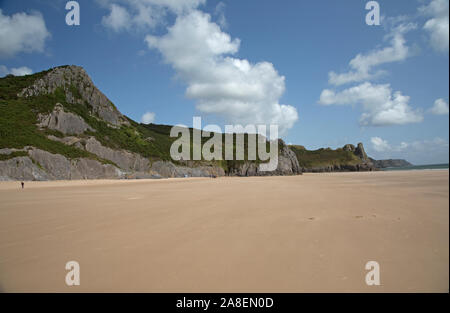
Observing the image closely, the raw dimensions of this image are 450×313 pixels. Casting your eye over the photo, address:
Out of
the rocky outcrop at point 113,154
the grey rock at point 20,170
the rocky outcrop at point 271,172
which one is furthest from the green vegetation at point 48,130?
the rocky outcrop at point 271,172

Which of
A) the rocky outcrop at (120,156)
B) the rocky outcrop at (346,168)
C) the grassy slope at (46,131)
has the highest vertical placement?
the grassy slope at (46,131)

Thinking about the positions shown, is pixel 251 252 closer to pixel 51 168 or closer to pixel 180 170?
pixel 51 168

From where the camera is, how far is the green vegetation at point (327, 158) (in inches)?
4867

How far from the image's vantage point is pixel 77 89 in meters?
67.2

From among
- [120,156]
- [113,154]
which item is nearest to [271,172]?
[120,156]

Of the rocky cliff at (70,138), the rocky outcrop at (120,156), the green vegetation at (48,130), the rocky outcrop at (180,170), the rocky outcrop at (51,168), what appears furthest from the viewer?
the rocky outcrop at (180,170)

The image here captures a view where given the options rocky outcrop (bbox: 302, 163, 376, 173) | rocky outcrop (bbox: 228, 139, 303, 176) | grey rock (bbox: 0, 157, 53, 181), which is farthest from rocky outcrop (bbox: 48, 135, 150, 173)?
rocky outcrop (bbox: 302, 163, 376, 173)

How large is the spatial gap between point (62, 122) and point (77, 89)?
21240 mm

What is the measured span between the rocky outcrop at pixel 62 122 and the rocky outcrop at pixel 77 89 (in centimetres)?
1065

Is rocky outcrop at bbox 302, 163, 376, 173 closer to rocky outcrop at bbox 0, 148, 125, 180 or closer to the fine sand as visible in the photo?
rocky outcrop at bbox 0, 148, 125, 180

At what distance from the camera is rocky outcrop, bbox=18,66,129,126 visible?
2366 inches

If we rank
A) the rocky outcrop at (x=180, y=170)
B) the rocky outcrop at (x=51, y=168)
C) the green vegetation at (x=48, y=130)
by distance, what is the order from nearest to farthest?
the rocky outcrop at (x=51, y=168) → the green vegetation at (x=48, y=130) → the rocky outcrop at (x=180, y=170)

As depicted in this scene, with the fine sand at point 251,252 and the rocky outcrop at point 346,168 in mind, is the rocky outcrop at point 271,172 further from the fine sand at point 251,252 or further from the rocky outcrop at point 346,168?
the fine sand at point 251,252
